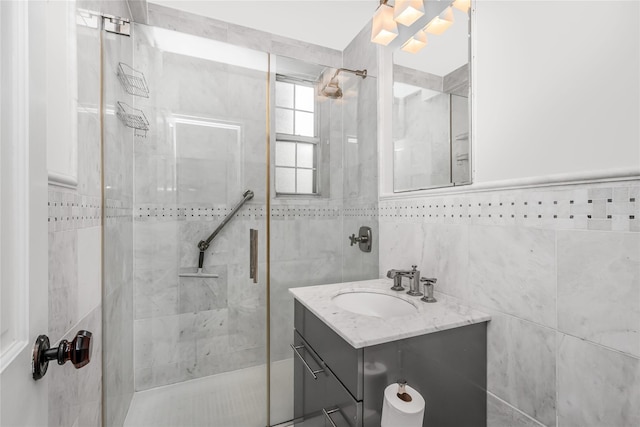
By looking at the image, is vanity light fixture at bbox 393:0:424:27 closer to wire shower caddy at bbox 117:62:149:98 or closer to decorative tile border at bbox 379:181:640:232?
decorative tile border at bbox 379:181:640:232

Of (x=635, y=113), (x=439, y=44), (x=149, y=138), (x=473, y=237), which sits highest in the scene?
(x=439, y=44)

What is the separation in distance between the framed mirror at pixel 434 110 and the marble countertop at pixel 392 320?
527mm

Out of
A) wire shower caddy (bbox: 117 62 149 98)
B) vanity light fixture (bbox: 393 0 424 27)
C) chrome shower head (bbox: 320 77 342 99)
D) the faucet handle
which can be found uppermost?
vanity light fixture (bbox: 393 0 424 27)

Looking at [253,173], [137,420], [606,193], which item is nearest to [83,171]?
[253,173]

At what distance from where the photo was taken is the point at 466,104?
1175 mm

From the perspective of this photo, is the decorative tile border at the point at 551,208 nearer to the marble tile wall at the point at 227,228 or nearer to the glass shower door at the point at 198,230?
the marble tile wall at the point at 227,228

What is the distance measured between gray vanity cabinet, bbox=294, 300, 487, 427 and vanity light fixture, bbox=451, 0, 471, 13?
1.28 meters

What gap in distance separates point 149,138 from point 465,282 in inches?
71.0

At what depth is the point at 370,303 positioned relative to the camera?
55.3 inches

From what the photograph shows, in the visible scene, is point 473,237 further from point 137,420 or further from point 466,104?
point 137,420

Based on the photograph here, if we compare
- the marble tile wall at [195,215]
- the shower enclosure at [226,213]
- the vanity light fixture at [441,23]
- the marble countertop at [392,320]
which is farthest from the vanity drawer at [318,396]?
the vanity light fixture at [441,23]

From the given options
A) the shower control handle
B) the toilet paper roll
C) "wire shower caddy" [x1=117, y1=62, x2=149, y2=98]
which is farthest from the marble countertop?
"wire shower caddy" [x1=117, y1=62, x2=149, y2=98]

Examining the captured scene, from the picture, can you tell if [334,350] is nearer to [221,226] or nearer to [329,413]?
[329,413]

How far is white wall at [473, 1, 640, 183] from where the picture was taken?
71 centimetres
